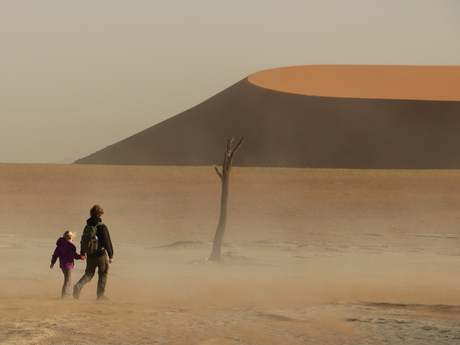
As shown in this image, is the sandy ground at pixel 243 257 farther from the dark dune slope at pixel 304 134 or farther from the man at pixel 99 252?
the dark dune slope at pixel 304 134

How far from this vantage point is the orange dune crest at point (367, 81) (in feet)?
342

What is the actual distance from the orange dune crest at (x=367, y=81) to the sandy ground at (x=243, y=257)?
2244 inches

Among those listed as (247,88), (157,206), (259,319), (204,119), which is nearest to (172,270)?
(259,319)

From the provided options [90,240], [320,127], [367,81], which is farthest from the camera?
[367,81]

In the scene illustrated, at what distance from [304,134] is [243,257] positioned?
74.6m

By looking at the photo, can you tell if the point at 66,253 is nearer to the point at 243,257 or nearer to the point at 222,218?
the point at 222,218

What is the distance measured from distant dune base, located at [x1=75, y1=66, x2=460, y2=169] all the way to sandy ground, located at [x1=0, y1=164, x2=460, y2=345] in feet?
125

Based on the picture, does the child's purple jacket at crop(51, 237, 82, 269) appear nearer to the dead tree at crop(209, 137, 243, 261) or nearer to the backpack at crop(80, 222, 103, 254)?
the backpack at crop(80, 222, 103, 254)

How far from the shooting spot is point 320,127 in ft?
312

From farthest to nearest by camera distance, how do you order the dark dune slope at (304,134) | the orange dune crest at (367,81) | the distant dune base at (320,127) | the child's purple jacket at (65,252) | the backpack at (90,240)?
the orange dune crest at (367,81), the distant dune base at (320,127), the dark dune slope at (304,134), the child's purple jacket at (65,252), the backpack at (90,240)

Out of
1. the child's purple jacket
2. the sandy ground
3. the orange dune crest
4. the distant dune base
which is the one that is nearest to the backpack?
the child's purple jacket

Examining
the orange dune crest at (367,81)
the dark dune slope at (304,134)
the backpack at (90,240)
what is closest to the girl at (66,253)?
the backpack at (90,240)

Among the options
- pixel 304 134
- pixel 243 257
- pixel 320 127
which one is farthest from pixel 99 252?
pixel 320 127

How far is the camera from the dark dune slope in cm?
8675
